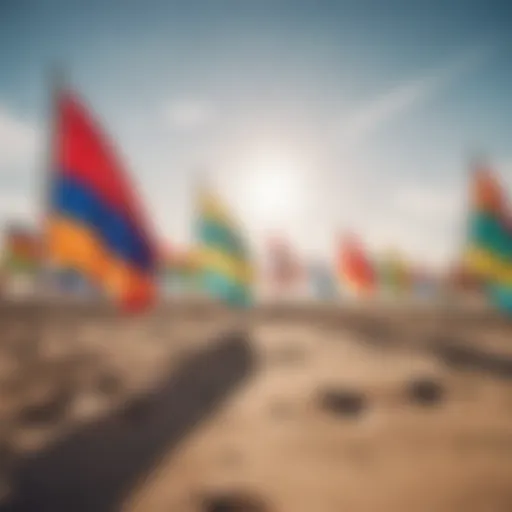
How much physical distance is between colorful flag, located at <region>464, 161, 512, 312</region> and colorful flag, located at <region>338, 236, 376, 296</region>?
916 centimetres

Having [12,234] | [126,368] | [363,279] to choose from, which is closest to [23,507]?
[126,368]

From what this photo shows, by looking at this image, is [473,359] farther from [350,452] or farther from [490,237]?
[350,452]

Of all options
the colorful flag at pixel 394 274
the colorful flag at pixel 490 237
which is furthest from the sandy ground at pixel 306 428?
→ the colorful flag at pixel 394 274

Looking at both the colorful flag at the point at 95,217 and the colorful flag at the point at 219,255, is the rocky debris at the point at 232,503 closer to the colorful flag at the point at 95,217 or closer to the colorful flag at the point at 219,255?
the colorful flag at the point at 95,217

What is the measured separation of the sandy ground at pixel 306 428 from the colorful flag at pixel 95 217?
2182 mm

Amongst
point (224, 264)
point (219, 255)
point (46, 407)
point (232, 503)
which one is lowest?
point (232, 503)

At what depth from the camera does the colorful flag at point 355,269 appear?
17703mm

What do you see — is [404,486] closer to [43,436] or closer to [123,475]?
[123,475]

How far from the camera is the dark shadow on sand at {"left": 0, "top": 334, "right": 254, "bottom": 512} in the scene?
4.18 metres

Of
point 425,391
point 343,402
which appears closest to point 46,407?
point 343,402

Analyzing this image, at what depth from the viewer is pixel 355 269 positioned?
17.8 meters

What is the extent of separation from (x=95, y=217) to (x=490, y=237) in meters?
7.52

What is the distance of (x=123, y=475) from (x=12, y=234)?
151ft

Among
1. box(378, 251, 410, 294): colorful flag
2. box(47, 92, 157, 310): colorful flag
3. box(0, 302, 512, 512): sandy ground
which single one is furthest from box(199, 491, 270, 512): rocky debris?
box(378, 251, 410, 294): colorful flag
